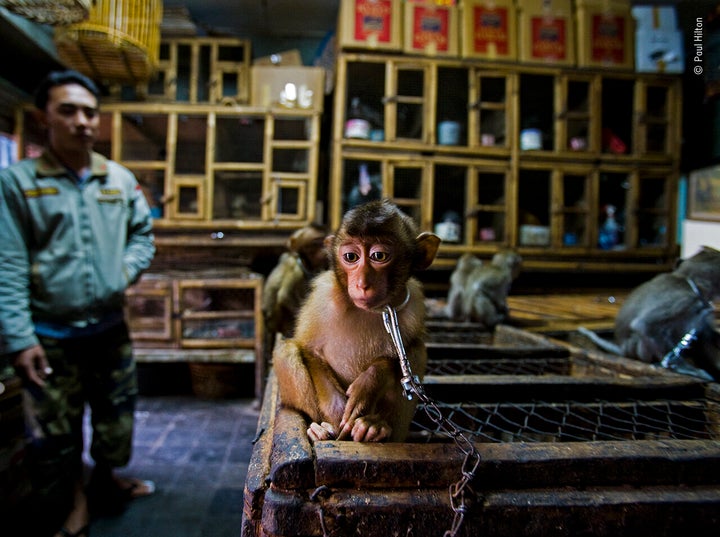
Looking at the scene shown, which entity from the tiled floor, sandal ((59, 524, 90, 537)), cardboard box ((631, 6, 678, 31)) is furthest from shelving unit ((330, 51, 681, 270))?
sandal ((59, 524, 90, 537))

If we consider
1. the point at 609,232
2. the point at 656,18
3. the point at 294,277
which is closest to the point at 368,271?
the point at 294,277

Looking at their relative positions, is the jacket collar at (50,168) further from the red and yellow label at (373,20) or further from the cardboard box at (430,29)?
the cardboard box at (430,29)

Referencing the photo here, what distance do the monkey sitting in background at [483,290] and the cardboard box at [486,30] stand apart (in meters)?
2.64

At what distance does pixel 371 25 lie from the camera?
511 centimetres

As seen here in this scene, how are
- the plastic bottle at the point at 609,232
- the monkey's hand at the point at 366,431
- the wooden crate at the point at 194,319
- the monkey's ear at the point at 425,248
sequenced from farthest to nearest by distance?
the plastic bottle at the point at 609,232
the wooden crate at the point at 194,319
the monkey's ear at the point at 425,248
the monkey's hand at the point at 366,431

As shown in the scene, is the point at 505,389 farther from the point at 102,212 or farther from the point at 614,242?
the point at 614,242

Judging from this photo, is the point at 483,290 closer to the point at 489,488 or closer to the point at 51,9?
the point at 489,488

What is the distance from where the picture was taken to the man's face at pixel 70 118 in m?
2.55

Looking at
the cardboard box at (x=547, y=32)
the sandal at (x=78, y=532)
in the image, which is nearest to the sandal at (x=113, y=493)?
the sandal at (x=78, y=532)

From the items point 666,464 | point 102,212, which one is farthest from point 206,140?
point 666,464

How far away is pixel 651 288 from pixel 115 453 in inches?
155

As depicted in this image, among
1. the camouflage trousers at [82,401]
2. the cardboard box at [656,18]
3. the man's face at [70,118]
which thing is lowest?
the camouflage trousers at [82,401]

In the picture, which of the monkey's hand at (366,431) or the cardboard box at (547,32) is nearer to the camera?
the monkey's hand at (366,431)

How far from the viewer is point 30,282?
242cm
